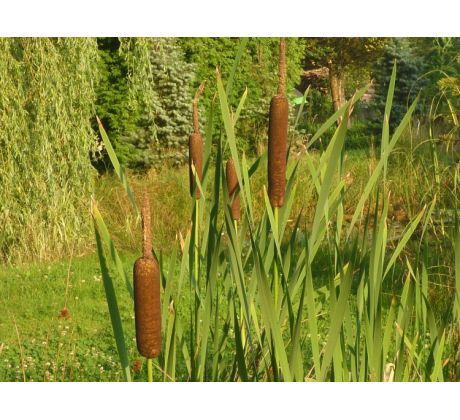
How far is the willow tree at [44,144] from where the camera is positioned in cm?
514

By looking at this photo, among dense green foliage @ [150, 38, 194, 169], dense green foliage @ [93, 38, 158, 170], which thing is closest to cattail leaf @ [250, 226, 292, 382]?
dense green foliage @ [93, 38, 158, 170]

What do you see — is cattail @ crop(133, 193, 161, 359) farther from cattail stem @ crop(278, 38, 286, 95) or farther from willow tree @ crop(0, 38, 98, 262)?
willow tree @ crop(0, 38, 98, 262)

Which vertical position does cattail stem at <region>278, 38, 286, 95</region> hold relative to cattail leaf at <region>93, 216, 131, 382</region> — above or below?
above

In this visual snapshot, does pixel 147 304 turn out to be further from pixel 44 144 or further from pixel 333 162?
pixel 44 144

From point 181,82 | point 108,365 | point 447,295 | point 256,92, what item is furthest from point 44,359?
point 256,92

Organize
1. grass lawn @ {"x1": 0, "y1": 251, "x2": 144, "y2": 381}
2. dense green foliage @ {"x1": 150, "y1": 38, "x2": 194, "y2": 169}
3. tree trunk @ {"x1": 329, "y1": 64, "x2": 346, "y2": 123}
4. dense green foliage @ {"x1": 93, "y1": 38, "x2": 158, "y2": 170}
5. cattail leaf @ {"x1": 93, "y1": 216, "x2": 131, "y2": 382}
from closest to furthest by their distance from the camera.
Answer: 1. cattail leaf @ {"x1": 93, "y1": 216, "x2": 131, "y2": 382}
2. grass lawn @ {"x1": 0, "y1": 251, "x2": 144, "y2": 381}
3. dense green foliage @ {"x1": 93, "y1": 38, "x2": 158, "y2": 170}
4. dense green foliage @ {"x1": 150, "y1": 38, "x2": 194, "y2": 169}
5. tree trunk @ {"x1": 329, "y1": 64, "x2": 346, "y2": 123}

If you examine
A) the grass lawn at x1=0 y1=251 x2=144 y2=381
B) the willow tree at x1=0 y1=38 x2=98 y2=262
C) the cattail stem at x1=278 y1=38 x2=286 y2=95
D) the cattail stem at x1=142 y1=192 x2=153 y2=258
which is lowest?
the grass lawn at x1=0 y1=251 x2=144 y2=381

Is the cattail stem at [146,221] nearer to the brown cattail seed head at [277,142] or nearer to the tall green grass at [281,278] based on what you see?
the tall green grass at [281,278]

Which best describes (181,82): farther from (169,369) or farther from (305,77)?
(169,369)

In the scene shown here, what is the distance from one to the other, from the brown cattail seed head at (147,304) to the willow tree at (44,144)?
14.3 ft

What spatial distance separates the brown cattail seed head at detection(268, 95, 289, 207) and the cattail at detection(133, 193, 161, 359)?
342 millimetres

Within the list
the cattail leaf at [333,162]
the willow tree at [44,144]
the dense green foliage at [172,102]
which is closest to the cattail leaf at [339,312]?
the cattail leaf at [333,162]

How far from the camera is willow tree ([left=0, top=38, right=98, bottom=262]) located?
16.9ft
